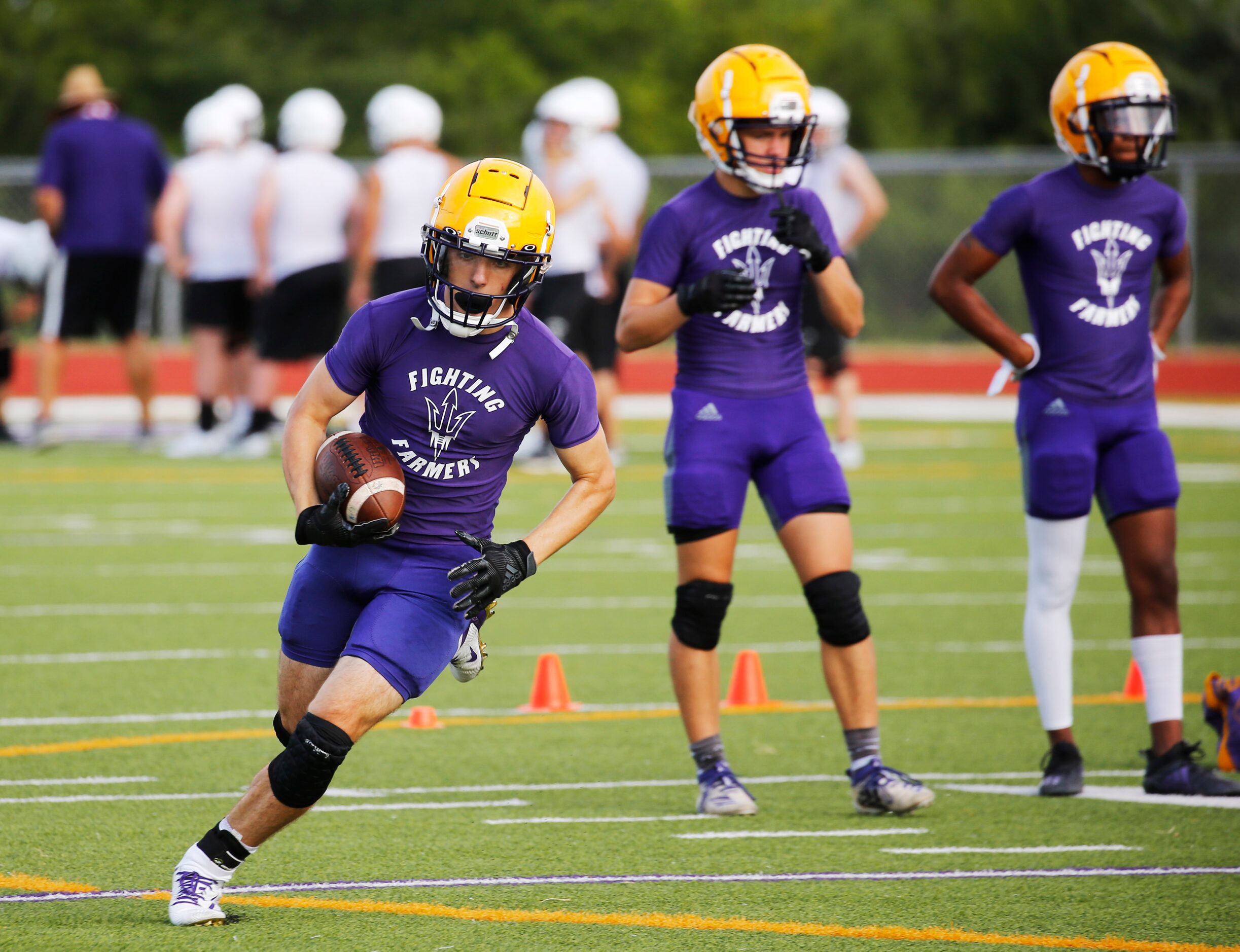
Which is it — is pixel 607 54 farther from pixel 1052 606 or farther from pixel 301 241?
pixel 1052 606

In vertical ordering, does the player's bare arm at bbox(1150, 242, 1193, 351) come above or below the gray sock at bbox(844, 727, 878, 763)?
above

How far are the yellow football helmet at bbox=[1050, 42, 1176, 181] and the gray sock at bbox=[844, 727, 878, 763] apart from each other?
75.5 inches

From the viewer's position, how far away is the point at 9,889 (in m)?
5.05

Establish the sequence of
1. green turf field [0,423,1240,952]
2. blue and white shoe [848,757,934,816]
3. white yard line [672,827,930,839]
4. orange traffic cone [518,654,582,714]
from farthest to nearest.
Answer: orange traffic cone [518,654,582,714]
blue and white shoe [848,757,934,816]
white yard line [672,827,930,839]
green turf field [0,423,1240,952]

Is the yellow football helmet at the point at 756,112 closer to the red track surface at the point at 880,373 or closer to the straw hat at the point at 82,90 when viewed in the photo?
the straw hat at the point at 82,90

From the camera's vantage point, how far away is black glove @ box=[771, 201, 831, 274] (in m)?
6.24

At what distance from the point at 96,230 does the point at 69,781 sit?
984cm

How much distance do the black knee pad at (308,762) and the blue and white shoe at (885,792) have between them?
6.15ft

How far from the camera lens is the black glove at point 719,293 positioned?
6148 mm

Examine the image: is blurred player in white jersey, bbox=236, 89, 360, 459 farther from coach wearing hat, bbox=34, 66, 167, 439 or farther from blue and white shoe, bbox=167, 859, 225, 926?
blue and white shoe, bbox=167, 859, 225, 926

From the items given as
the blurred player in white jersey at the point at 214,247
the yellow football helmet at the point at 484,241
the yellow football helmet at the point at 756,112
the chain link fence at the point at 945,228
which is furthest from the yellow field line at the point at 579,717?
the chain link fence at the point at 945,228

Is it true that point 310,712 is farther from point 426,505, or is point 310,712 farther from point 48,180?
point 48,180

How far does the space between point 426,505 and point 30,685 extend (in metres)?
3.27

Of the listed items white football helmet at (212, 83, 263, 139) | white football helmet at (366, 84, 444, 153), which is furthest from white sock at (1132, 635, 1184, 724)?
white football helmet at (212, 83, 263, 139)
